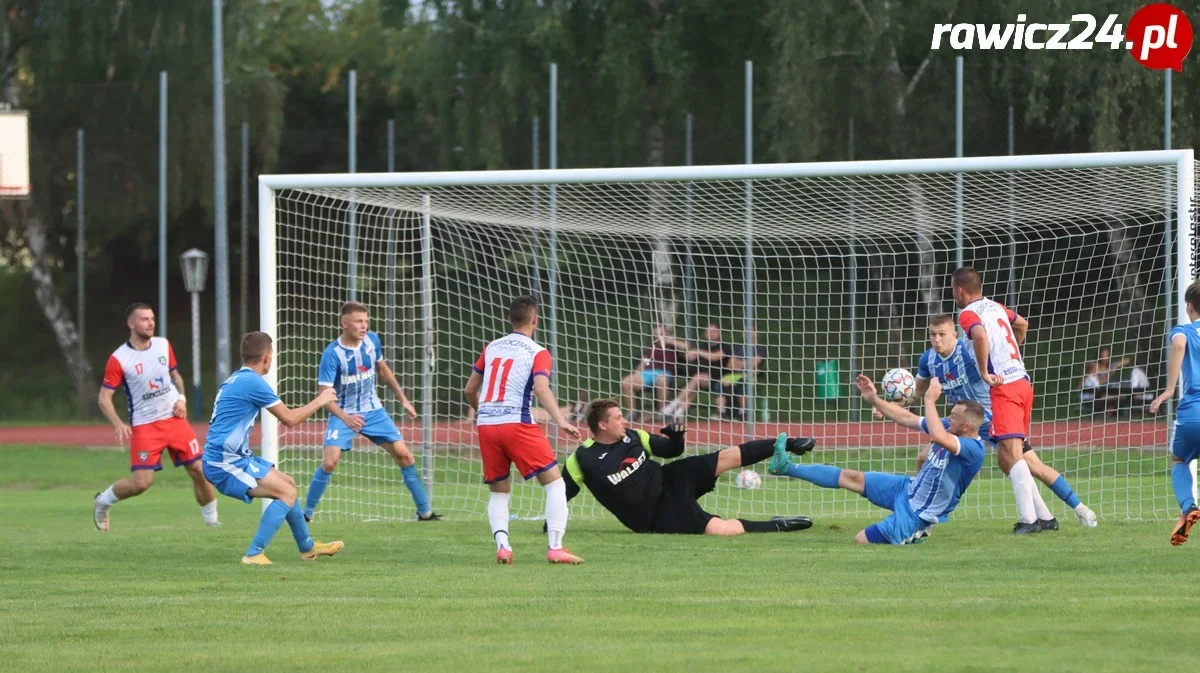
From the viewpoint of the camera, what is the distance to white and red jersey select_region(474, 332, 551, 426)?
9156 millimetres

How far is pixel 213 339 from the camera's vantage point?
34.3 meters

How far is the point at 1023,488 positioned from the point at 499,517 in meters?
3.58

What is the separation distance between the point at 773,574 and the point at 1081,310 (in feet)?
27.4

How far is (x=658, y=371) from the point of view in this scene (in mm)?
14828

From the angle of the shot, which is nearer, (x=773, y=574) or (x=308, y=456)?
(x=773, y=574)

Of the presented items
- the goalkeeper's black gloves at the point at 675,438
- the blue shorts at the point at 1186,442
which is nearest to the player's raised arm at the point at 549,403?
the goalkeeper's black gloves at the point at 675,438

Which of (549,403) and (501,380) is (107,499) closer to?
(501,380)

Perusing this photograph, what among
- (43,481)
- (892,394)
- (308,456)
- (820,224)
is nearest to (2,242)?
(43,481)

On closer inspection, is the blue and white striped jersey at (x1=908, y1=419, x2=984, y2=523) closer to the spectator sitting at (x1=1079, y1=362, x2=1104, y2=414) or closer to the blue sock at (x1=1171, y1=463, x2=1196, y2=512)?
the blue sock at (x1=1171, y1=463, x2=1196, y2=512)

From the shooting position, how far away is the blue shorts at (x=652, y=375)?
1470cm

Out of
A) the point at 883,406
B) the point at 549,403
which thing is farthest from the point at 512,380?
the point at 883,406

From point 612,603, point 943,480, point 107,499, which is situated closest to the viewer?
point 612,603

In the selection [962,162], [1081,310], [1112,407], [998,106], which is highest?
[998,106]

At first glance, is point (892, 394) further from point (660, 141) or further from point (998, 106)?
point (660, 141)
